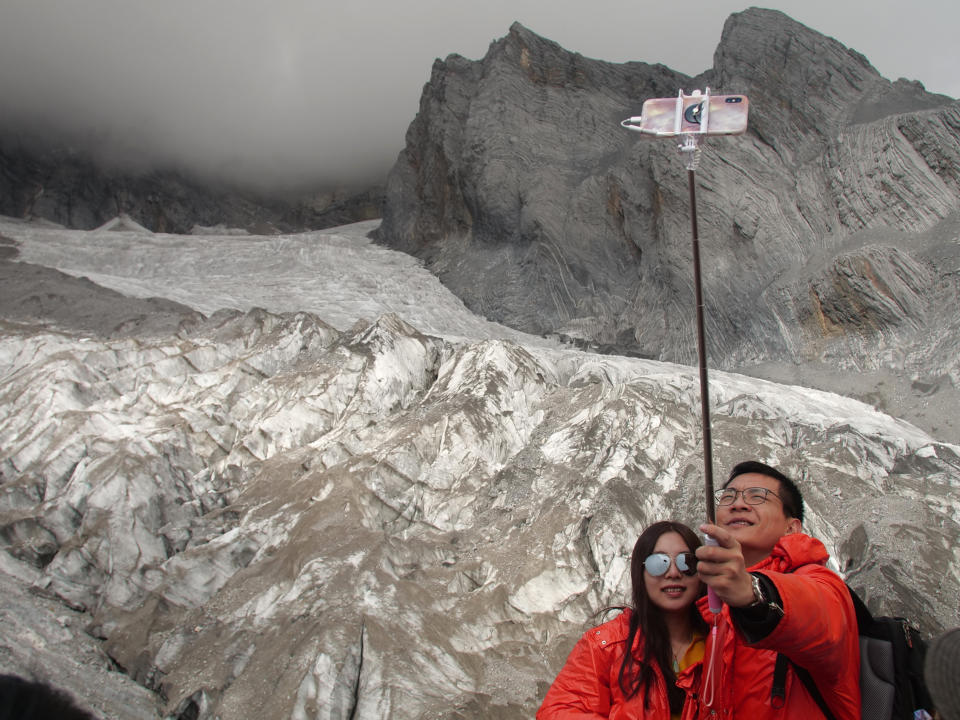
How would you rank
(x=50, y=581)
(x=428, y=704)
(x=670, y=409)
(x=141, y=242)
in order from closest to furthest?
(x=428, y=704) < (x=50, y=581) < (x=670, y=409) < (x=141, y=242)

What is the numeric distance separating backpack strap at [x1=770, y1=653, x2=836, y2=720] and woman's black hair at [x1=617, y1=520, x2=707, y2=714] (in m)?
0.56

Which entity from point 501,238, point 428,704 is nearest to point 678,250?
point 501,238

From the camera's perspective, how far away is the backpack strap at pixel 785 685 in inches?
108

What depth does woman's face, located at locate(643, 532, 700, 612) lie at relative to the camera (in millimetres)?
3363

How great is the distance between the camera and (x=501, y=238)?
30625 millimetres

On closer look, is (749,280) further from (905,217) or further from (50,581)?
(50,581)

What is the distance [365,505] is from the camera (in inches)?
509

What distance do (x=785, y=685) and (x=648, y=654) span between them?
667 millimetres

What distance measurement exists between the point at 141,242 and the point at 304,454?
78.6 ft

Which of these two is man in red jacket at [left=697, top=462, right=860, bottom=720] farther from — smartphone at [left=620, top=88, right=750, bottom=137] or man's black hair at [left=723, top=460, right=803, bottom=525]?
smartphone at [left=620, top=88, right=750, bottom=137]

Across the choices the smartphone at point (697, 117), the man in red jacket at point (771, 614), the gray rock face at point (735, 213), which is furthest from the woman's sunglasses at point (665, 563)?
the gray rock face at point (735, 213)

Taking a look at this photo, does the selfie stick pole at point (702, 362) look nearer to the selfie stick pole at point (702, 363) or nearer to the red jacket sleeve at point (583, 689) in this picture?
the selfie stick pole at point (702, 363)

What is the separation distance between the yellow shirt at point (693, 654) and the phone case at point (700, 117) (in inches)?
122

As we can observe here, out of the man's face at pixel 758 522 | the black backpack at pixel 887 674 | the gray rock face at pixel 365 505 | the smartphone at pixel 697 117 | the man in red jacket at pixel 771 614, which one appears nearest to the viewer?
the man in red jacket at pixel 771 614
